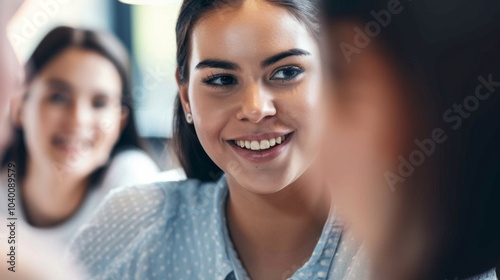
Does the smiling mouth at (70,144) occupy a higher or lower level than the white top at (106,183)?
higher

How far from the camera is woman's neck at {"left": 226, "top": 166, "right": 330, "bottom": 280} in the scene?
65 centimetres

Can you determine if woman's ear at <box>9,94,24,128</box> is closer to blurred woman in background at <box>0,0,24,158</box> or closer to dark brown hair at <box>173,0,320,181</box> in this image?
blurred woman in background at <box>0,0,24,158</box>

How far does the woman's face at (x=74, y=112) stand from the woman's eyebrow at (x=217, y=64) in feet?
0.50

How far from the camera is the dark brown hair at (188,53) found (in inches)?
23.2

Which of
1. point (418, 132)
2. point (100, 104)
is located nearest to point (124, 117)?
point (100, 104)

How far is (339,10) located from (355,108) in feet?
0.33

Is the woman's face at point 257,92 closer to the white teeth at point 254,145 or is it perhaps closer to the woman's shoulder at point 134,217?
the white teeth at point 254,145

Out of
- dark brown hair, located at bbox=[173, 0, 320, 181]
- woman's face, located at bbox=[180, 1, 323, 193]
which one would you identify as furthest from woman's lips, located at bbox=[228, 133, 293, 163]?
dark brown hair, located at bbox=[173, 0, 320, 181]

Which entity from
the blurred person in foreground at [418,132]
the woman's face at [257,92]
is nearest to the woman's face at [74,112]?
the woman's face at [257,92]

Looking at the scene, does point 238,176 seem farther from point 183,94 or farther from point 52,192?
point 52,192

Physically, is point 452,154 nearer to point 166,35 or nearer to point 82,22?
point 166,35

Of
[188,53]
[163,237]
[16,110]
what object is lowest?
[163,237]

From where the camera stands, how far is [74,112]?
707 millimetres

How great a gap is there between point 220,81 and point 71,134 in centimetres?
23
